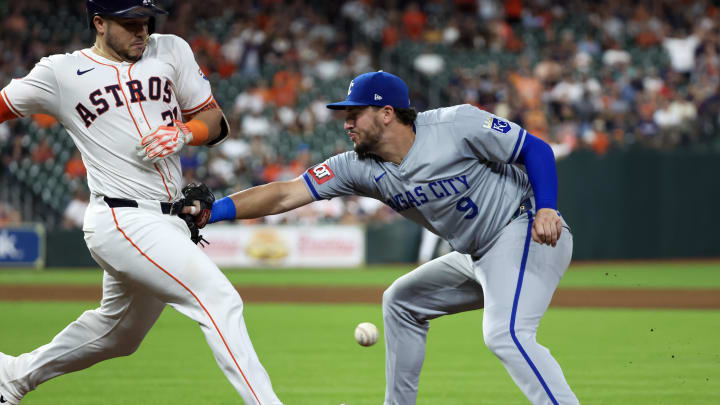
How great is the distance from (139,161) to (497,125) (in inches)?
68.1

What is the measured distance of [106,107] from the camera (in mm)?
4504

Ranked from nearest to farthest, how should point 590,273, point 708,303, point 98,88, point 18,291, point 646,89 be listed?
point 98,88 < point 708,303 < point 18,291 < point 590,273 < point 646,89

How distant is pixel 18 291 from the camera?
14.3 meters

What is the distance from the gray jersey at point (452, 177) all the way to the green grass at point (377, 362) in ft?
5.26

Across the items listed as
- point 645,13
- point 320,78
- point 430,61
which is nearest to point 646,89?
point 645,13

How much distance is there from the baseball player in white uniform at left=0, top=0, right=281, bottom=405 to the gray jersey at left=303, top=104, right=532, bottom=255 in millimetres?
746

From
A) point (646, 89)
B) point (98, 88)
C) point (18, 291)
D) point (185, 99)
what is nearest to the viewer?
point (98, 88)

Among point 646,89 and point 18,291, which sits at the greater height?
point 646,89

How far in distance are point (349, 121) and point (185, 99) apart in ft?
2.82

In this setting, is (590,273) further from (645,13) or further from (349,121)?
(349,121)

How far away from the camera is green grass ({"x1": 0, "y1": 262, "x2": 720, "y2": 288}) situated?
1529 centimetres

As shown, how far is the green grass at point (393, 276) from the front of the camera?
1529 centimetres

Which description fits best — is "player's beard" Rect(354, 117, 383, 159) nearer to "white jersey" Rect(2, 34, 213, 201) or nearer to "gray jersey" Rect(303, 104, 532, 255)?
"gray jersey" Rect(303, 104, 532, 255)

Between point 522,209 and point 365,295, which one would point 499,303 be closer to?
point 522,209
